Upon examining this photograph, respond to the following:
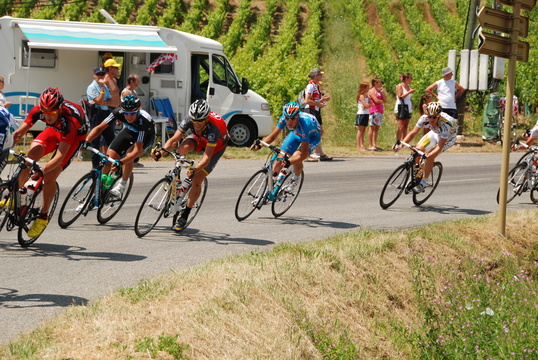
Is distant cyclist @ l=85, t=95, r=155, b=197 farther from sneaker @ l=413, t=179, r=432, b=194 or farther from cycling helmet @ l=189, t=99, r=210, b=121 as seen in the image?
sneaker @ l=413, t=179, r=432, b=194

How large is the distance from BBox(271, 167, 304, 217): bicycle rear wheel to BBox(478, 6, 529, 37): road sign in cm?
357

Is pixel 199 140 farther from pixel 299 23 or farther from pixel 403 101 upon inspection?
pixel 299 23

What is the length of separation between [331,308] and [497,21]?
4.38 m

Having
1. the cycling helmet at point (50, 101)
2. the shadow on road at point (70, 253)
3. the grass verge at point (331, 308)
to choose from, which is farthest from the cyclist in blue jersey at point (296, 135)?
the cycling helmet at point (50, 101)

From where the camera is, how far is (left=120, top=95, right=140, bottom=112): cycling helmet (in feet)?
35.4

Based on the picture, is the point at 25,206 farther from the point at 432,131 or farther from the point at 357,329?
the point at 432,131

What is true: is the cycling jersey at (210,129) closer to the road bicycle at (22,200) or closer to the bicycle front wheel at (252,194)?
the bicycle front wheel at (252,194)

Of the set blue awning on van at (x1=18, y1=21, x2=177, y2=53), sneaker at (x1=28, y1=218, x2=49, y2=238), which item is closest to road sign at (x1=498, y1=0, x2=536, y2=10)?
sneaker at (x1=28, y1=218, x2=49, y2=238)

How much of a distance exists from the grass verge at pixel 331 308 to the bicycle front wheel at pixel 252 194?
1.86 m

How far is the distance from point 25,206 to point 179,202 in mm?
2093

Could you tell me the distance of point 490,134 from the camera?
26.3 meters

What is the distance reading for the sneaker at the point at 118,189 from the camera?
11.1 metres

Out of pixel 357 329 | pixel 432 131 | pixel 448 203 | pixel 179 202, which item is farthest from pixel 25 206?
pixel 448 203

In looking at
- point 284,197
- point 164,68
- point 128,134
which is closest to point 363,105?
point 164,68
